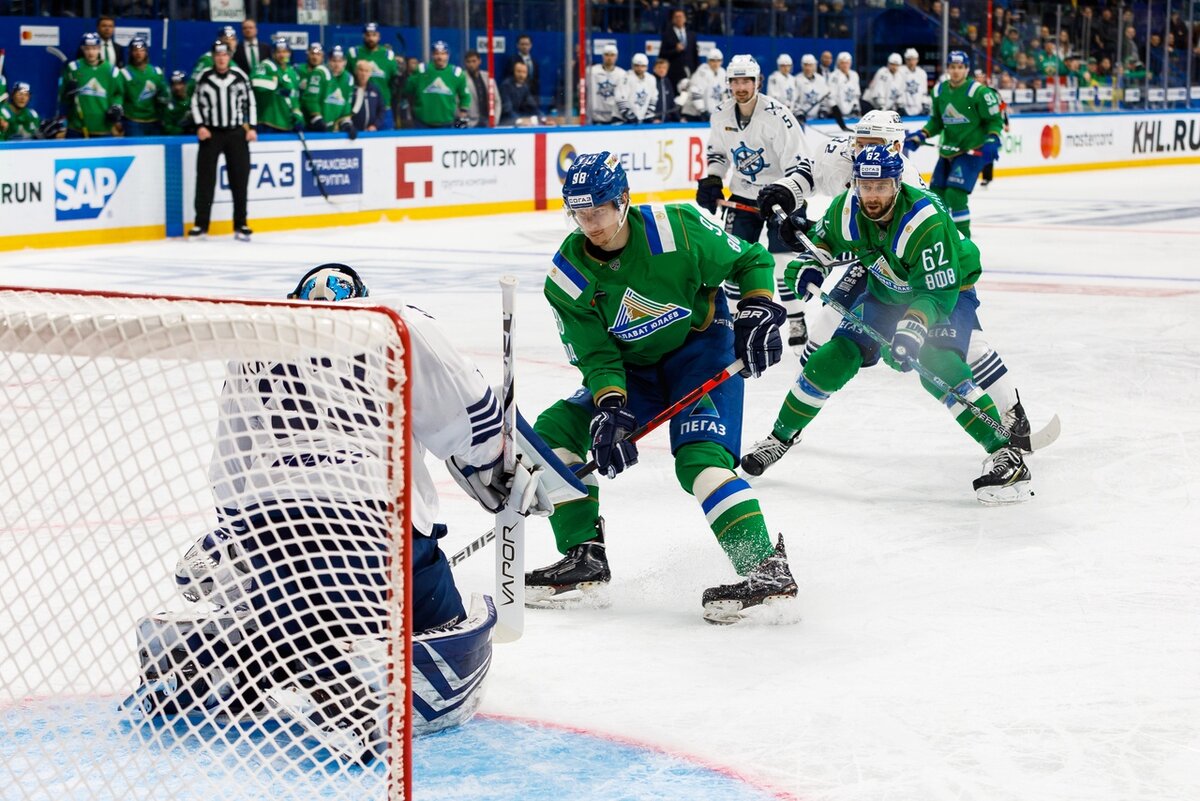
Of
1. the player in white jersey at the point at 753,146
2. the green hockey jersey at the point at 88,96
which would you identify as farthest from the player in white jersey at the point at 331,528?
the green hockey jersey at the point at 88,96

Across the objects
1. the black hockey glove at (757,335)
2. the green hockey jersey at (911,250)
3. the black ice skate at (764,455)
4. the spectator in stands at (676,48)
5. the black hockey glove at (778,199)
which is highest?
the spectator in stands at (676,48)

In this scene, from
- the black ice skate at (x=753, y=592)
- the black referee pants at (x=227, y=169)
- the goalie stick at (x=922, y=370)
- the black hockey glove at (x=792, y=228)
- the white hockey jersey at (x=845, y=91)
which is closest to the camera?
the black ice skate at (x=753, y=592)

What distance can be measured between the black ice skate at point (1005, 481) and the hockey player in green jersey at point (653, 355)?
1.14 meters

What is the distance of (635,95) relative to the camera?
15156 millimetres

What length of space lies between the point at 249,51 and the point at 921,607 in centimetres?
987

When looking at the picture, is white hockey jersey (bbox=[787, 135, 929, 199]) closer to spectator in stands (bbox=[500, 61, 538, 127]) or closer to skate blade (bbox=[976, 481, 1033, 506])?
skate blade (bbox=[976, 481, 1033, 506])

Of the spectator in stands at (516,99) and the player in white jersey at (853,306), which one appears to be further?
the spectator in stands at (516,99)

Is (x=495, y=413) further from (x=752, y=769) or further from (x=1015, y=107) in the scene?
(x=1015, y=107)

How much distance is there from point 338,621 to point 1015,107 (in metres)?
17.6

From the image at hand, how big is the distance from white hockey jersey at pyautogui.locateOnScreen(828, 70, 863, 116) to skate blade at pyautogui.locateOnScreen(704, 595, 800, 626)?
13.9 m

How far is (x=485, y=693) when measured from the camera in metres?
2.95

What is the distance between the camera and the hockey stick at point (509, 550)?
107 inches

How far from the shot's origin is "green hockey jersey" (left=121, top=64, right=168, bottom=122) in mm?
11945

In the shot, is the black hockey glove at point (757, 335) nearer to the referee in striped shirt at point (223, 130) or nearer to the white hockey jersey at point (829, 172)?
the white hockey jersey at point (829, 172)
